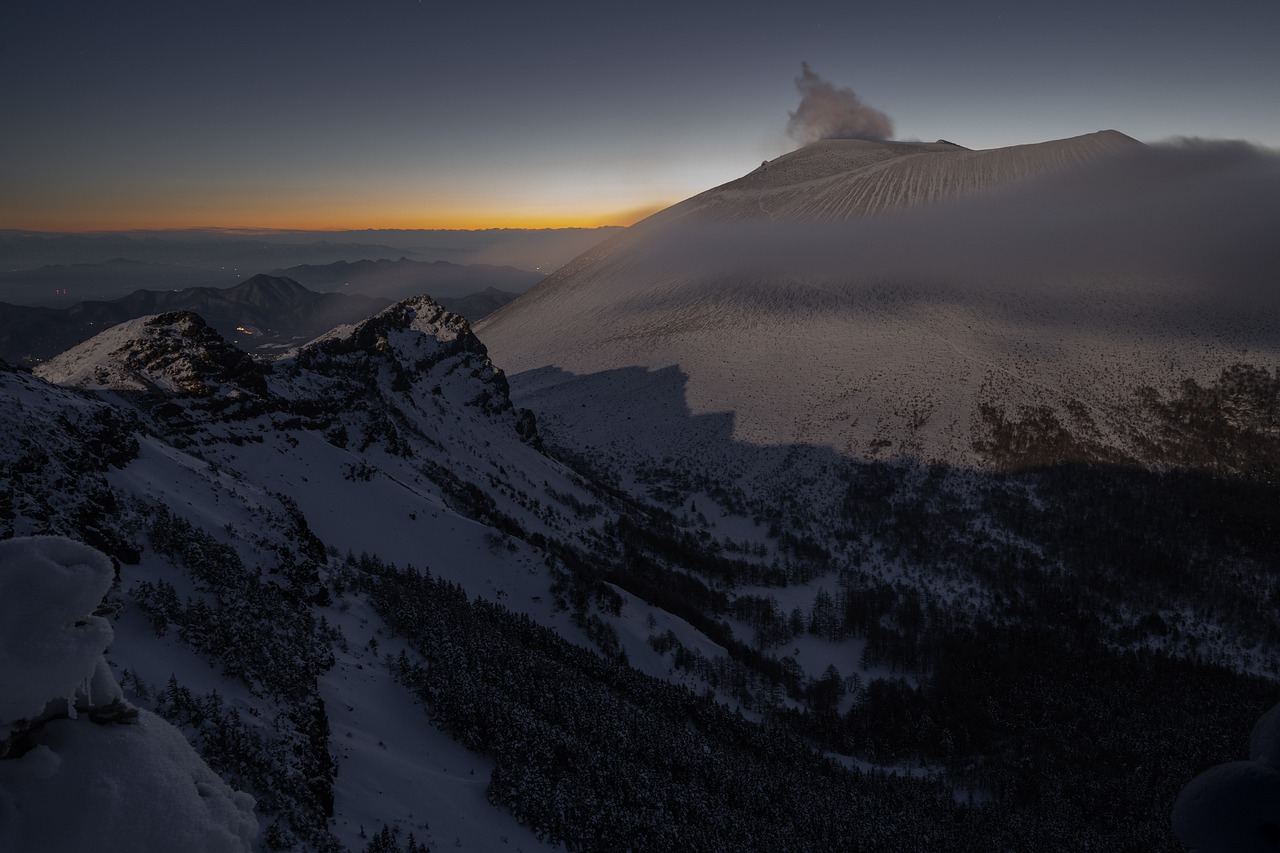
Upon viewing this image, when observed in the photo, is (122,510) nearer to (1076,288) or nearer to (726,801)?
(726,801)

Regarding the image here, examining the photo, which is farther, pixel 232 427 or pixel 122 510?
pixel 232 427

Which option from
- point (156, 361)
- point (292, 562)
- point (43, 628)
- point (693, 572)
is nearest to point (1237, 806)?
point (43, 628)

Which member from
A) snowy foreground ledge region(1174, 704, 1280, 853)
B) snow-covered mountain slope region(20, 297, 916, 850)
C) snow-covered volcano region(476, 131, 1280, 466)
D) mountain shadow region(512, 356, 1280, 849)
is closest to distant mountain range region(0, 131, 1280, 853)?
snowy foreground ledge region(1174, 704, 1280, 853)

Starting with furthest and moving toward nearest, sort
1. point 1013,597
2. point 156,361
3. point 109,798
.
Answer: point 1013,597 < point 156,361 < point 109,798

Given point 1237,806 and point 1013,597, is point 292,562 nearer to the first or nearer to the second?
point 1237,806

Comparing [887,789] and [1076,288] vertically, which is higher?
[1076,288]

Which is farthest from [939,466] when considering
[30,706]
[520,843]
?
[30,706]

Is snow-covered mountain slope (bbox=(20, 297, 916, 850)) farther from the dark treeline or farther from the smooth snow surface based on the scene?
the smooth snow surface
